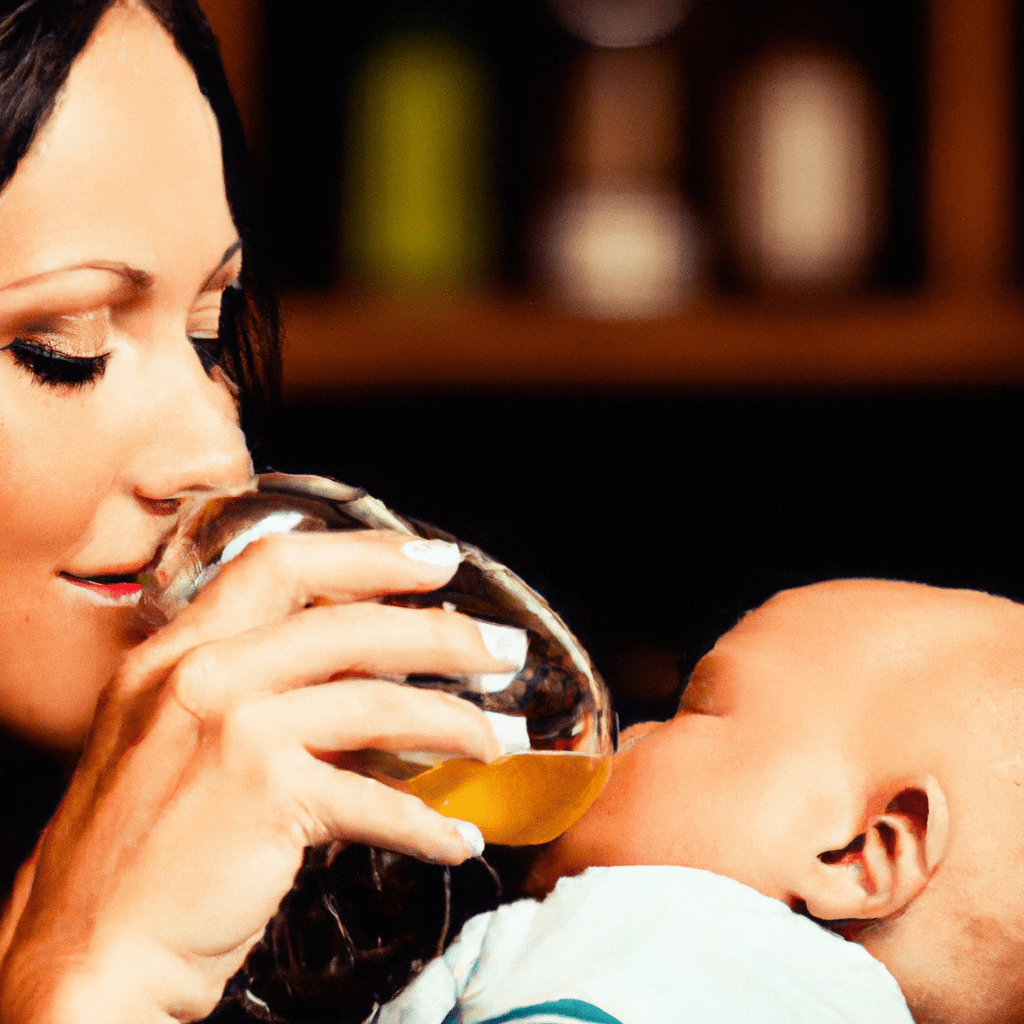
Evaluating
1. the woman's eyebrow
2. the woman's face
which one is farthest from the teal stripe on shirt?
the woman's eyebrow

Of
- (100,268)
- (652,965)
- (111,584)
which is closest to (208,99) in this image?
(100,268)

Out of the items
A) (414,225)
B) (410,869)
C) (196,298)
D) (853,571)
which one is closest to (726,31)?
(414,225)

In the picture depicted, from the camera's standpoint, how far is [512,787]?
46cm

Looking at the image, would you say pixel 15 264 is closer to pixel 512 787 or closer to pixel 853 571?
pixel 512 787

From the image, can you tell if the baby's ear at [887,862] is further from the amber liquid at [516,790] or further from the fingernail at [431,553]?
the fingernail at [431,553]

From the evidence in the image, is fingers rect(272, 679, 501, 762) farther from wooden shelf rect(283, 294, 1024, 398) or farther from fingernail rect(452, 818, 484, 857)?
wooden shelf rect(283, 294, 1024, 398)

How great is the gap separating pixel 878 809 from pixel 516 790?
0.19 meters

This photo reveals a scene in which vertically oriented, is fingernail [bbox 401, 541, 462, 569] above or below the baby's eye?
below

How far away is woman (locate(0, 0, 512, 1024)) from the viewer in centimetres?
39

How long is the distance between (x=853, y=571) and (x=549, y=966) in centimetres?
82

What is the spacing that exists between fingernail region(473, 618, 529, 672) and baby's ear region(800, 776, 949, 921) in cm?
21

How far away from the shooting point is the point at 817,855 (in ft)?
1.79

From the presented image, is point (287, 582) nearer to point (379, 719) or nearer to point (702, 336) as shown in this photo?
point (379, 719)

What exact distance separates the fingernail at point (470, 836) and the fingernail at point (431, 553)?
0.09 m
